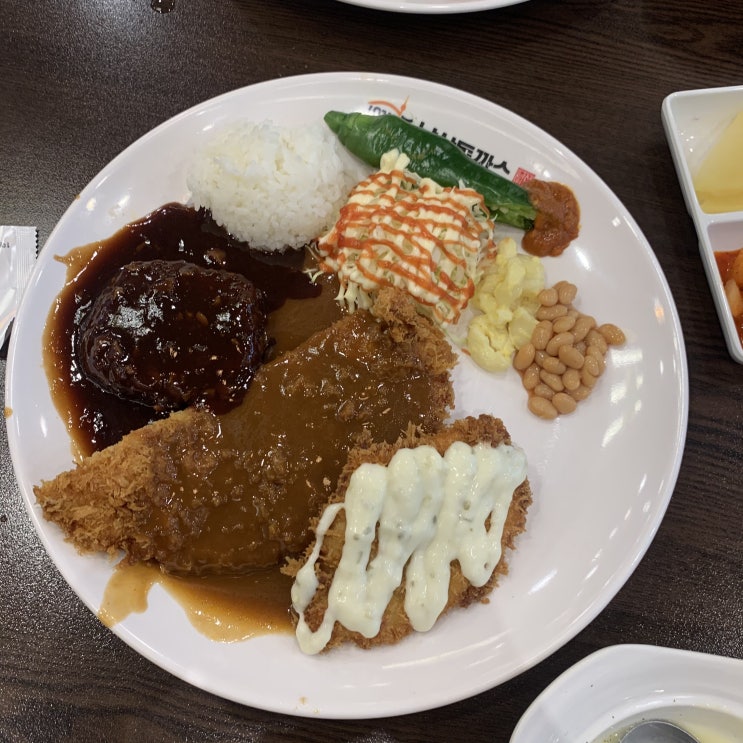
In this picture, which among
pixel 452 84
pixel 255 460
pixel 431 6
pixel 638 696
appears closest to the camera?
pixel 638 696

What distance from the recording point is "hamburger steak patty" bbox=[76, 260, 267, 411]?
2.29m

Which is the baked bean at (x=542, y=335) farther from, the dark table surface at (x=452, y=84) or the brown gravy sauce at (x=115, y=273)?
the brown gravy sauce at (x=115, y=273)

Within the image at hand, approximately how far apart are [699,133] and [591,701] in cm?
250

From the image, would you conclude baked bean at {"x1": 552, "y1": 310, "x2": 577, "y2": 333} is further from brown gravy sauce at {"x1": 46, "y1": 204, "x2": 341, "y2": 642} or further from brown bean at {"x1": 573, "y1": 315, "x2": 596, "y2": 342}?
brown gravy sauce at {"x1": 46, "y1": 204, "x2": 341, "y2": 642}

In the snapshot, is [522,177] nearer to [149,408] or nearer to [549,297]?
[549,297]

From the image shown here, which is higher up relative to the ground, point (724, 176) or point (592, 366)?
Answer: point (724, 176)

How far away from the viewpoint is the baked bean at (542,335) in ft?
7.94

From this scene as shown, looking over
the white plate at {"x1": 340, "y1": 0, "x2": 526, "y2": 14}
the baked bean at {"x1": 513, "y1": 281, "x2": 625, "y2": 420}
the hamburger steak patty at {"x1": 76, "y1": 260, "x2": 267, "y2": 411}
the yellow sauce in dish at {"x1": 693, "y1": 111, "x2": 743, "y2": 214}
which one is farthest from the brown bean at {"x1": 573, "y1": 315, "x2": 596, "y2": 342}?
the white plate at {"x1": 340, "y1": 0, "x2": 526, "y2": 14}

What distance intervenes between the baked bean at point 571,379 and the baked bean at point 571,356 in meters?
0.02

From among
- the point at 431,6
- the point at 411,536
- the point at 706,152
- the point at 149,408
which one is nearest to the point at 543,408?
the point at 411,536

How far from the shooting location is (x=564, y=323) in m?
2.39

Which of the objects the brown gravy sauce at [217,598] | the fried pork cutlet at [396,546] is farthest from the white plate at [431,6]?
the brown gravy sauce at [217,598]

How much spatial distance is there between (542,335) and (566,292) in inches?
8.2

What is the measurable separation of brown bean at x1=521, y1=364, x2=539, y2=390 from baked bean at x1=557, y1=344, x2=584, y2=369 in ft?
0.41
